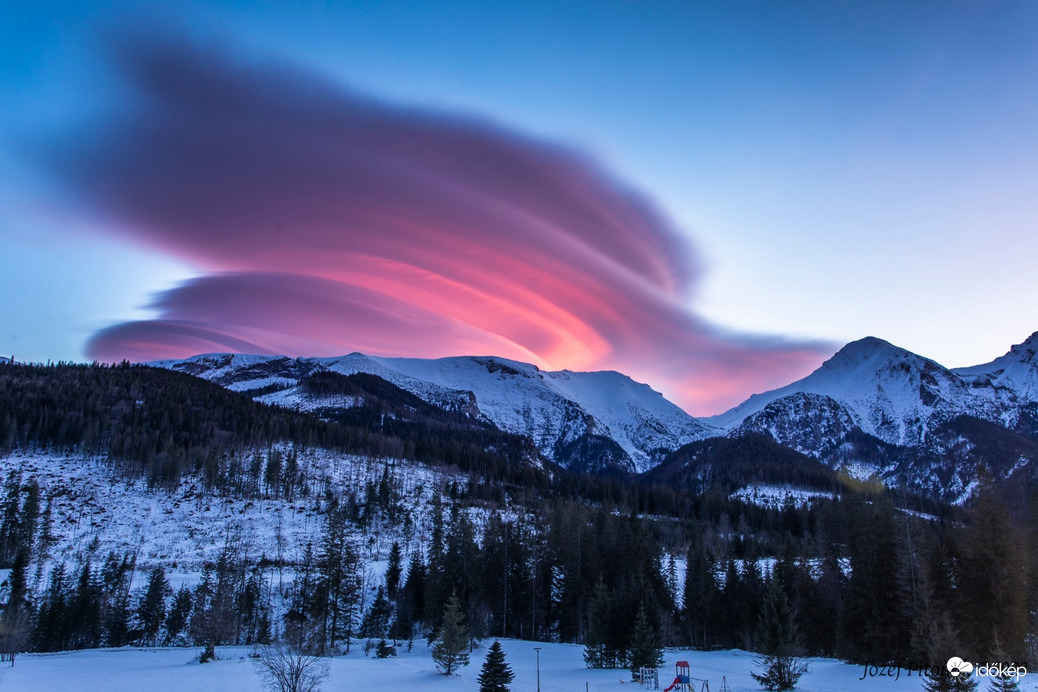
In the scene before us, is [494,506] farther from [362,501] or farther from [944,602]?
[944,602]


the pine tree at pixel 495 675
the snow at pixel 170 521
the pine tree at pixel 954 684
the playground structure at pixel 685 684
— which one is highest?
the snow at pixel 170 521

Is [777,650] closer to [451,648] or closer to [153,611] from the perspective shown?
[451,648]

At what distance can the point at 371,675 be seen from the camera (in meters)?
51.7

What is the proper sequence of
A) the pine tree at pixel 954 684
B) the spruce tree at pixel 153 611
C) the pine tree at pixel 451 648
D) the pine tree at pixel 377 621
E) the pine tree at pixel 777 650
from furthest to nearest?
the pine tree at pixel 377 621 < the spruce tree at pixel 153 611 < the pine tree at pixel 451 648 < the pine tree at pixel 777 650 < the pine tree at pixel 954 684

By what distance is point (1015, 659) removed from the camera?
150 feet

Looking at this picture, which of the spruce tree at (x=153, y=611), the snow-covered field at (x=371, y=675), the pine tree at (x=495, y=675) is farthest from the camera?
the spruce tree at (x=153, y=611)

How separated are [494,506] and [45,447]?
11894cm

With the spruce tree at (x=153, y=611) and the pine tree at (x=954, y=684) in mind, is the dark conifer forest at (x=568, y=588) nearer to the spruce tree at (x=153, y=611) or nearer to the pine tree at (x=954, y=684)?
the spruce tree at (x=153, y=611)

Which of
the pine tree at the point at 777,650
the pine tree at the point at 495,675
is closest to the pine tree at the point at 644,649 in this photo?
the pine tree at the point at 777,650

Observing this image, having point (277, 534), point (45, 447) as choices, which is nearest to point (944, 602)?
point (277, 534)

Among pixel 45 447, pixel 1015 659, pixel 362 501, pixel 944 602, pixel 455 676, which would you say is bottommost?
pixel 455 676

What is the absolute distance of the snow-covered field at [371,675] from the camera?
142ft

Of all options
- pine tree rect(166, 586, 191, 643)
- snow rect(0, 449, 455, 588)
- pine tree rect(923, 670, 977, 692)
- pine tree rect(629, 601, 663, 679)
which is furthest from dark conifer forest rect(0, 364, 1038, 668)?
pine tree rect(923, 670, 977, 692)

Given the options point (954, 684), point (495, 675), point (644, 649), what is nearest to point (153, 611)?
point (495, 675)
